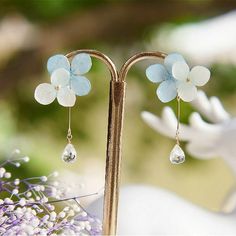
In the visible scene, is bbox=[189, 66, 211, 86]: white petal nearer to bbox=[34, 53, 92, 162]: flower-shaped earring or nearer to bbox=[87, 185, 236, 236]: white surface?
bbox=[34, 53, 92, 162]: flower-shaped earring

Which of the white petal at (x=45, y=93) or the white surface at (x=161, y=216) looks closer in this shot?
the white petal at (x=45, y=93)

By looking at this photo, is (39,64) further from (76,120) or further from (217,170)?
(217,170)

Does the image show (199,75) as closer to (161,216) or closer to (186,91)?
Result: (186,91)

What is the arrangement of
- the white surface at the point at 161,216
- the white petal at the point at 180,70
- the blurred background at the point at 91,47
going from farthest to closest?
the blurred background at the point at 91,47
the white surface at the point at 161,216
the white petal at the point at 180,70

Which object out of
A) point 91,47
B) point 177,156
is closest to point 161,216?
point 177,156

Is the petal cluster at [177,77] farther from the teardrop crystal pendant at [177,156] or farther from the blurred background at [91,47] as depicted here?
the blurred background at [91,47]

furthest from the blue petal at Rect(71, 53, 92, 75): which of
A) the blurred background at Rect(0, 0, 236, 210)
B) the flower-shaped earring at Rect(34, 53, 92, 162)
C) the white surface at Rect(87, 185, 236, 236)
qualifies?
the blurred background at Rect(0, 0, 236, 210)

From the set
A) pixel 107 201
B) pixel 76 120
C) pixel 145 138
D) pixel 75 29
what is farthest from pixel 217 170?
pixel 107 201

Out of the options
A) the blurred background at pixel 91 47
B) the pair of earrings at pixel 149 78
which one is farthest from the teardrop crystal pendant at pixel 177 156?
the blurred background at pixel 91 47
